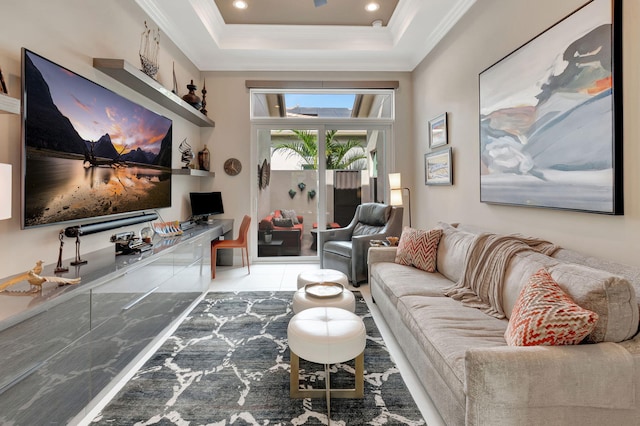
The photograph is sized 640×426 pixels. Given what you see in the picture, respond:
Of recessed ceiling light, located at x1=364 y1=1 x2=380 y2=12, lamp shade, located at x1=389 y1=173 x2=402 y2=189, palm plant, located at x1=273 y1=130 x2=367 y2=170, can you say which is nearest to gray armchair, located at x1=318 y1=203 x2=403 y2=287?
lamp shade, located at x1=389 y1=173 x2=402 y2=189

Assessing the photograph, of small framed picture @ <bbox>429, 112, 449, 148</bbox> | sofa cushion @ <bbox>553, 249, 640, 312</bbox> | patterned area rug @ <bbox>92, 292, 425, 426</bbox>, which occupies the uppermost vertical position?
small framed picture @ <bbox>429, 112, 449, 148</bbox>

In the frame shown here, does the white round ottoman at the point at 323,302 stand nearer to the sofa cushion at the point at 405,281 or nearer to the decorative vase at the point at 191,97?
the sofa cushion at the point at 405,281

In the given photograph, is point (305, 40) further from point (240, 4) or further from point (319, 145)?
point (319, 145)

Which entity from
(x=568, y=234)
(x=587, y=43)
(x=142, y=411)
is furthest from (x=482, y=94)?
(x=142, y=411)

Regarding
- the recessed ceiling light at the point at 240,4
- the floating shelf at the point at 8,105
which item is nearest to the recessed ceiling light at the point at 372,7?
the recessed ceiling light at the point at 240,4

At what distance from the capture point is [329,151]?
16.9 feet

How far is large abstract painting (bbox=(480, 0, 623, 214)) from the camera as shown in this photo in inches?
67.2

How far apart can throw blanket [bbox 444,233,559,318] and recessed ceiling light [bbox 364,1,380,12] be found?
3061 mm

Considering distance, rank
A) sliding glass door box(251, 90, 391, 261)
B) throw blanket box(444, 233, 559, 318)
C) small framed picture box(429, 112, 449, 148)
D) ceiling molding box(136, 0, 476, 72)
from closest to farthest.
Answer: throw blanket box(444, 233, 559, 318), ceiling molding box(136, 0, 476, 72), small framed picture box(429, 112, 449, 148), sliding glass door box(251, 90, 391, 261)

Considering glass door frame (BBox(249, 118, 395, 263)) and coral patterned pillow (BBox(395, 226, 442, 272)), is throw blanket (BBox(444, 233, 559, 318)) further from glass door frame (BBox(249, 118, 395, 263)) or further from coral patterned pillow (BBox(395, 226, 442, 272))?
glass door frame (BBox(249, 118, 395, 263))

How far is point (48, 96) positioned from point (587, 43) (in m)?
3.25

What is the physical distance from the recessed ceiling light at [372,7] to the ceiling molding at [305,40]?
0.25m

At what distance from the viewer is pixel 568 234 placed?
2033 millimetres

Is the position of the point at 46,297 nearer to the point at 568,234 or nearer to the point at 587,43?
the point at 568,234
